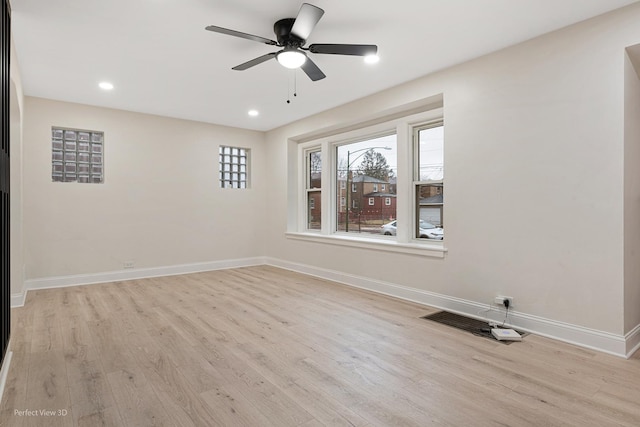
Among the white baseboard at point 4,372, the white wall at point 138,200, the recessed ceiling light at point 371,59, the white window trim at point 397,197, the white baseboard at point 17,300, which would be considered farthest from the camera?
the white wall at point 138,200

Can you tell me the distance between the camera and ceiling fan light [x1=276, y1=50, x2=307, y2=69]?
115 inches

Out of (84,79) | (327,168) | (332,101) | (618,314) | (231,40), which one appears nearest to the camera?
(618,314)

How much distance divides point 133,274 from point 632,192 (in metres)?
6.16

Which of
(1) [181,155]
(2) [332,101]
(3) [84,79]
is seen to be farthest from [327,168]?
(3) [84,79]

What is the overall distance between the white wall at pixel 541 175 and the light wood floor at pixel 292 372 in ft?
1.78

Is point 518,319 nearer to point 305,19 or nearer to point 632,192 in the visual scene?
point 632,192

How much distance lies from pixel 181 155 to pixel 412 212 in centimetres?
396

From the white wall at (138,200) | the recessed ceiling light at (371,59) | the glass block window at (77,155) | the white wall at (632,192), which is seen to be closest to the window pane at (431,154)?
the recessed ceiling light at (371,59)

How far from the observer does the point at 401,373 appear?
240 cm

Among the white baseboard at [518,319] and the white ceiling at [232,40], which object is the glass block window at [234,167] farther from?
the white baseboard at [518,319]

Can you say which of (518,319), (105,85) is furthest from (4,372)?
(518,319)

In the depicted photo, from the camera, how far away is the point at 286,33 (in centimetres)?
289

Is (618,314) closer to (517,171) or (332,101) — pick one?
(517,171)

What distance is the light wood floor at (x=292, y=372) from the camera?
1930mm
